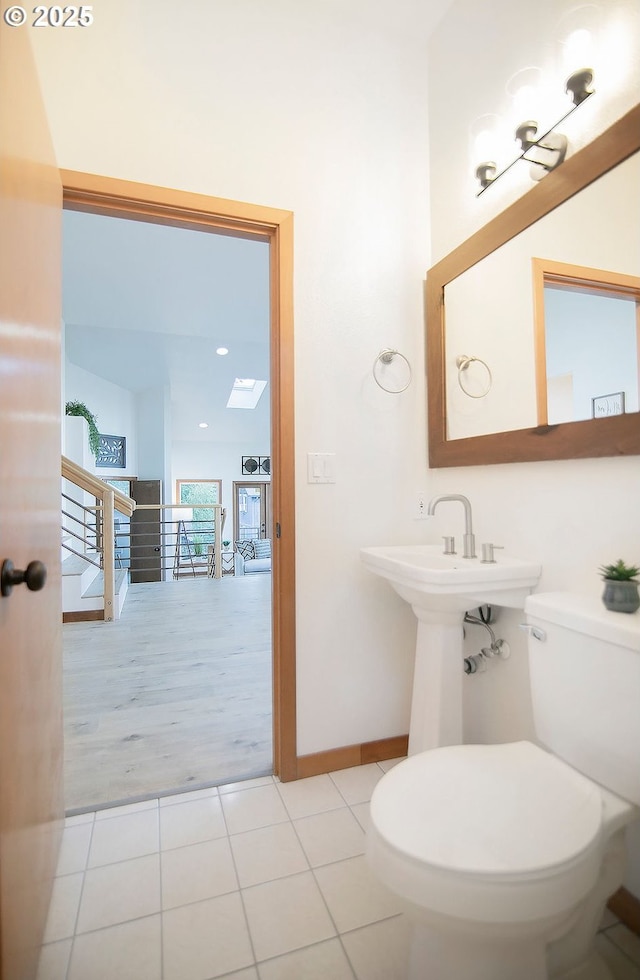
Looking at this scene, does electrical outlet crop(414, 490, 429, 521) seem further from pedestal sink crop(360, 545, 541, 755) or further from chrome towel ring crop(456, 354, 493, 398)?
chrome towel ring crop(456, 354, 493, 398)

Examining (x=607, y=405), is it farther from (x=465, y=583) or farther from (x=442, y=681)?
(x=442, y=681)

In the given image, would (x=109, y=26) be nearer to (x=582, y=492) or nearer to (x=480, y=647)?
(x=582, y=492)

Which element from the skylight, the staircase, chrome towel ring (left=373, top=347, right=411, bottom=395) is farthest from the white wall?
the skylight

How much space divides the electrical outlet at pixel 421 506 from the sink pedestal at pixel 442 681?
471 mm

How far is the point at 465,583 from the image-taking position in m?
1.25

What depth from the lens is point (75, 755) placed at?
1.80 metres

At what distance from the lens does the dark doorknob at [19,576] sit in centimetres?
75

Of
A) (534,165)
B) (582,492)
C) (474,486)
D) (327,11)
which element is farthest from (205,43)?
(582,492)

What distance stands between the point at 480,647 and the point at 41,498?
1.46 m

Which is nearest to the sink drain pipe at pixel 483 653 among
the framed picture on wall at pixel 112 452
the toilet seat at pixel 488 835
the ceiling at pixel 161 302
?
the toilet seat at pixel 488 835

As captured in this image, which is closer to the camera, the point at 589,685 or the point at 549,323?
the point at 589,685

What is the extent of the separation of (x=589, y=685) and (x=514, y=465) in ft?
2.26

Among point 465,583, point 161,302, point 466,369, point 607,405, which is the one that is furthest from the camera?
point 161,302

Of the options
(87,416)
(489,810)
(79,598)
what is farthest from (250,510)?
(489,810)
